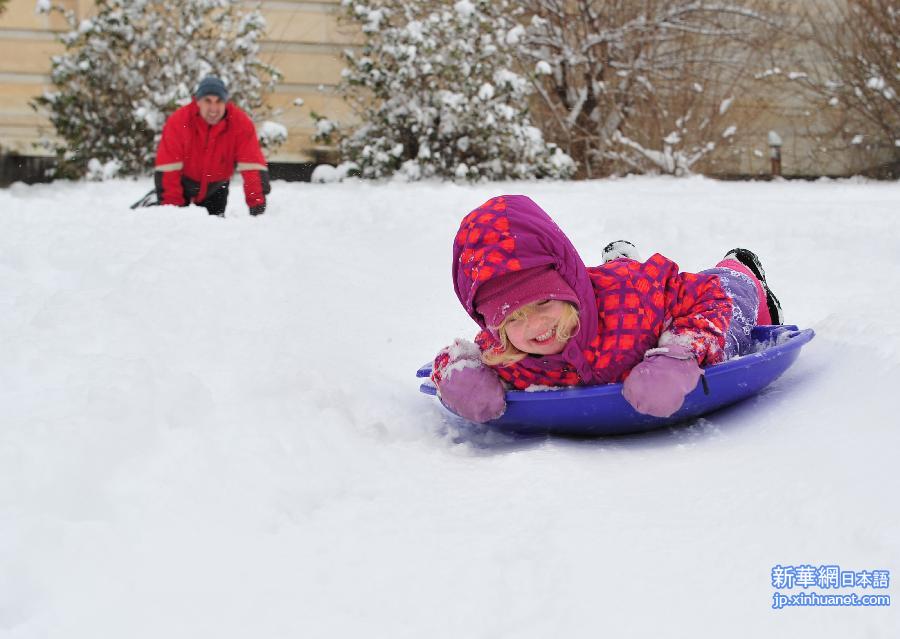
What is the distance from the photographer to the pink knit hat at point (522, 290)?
194 centimetres

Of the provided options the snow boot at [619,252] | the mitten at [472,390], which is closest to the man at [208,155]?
the snow boot at [619,252]

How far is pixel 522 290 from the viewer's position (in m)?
1.94

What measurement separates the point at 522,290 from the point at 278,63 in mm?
8168

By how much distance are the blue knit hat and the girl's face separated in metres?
3.88

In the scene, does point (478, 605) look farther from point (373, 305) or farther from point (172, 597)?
point (373, 305)

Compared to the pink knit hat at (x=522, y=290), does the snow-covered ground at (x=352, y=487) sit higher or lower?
lower

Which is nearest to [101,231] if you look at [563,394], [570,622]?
[563,394]

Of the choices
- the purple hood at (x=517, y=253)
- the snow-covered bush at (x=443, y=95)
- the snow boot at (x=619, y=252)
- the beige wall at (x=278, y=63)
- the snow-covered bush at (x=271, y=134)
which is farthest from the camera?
the beige wall at (x=278, y=63)

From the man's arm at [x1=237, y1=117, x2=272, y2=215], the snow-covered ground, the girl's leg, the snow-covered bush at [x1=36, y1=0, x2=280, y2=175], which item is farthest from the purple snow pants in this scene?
the snow-covered bush at [x1=36, y1=0, x2=280, y2=175]

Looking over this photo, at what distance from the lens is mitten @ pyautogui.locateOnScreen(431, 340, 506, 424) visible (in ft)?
6.94

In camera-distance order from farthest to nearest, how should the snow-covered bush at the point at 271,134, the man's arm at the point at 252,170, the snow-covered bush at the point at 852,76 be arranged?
the snow-covered bush at the point at 852,76 < the snow-covered bush at the point at 271,134 < the man's arm at the point at 252,170

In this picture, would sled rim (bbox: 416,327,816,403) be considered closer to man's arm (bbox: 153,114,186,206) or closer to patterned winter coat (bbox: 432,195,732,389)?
patterned winter coat (bbox: 432,195,732,389)

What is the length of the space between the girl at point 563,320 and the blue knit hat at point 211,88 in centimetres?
365

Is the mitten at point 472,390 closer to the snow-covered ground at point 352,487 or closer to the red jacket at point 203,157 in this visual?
the snow-covered ground at point 352,487
